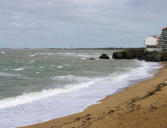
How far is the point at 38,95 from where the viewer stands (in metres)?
13.6

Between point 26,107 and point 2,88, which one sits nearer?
point 26,107

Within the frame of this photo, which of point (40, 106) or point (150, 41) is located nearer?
point (40, 106)

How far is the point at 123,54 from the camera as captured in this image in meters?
66.2

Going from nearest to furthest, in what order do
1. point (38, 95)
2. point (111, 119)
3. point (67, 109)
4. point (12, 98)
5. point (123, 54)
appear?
point (111, 119)
point (67, 109)
point (12, 98)
point (38, 95)
point (123, 54)

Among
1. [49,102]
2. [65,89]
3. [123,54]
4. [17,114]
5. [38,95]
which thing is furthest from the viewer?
[123,54]

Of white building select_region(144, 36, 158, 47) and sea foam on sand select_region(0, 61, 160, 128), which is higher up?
white building select_region(144, 36, 158, 47)

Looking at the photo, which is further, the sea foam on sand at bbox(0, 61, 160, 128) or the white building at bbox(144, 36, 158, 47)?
the white building at bbox(144, 36, 158, 47)

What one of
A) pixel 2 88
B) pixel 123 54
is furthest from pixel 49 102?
pixel 123 54

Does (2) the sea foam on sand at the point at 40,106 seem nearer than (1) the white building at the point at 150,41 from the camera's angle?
Yes

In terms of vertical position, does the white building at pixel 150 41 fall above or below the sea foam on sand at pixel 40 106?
above

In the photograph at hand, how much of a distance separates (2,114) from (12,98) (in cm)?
330

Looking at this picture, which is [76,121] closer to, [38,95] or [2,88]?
[38,95]

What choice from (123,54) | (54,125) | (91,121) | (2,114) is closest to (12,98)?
(2,114)

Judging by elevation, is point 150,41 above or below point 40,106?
above
